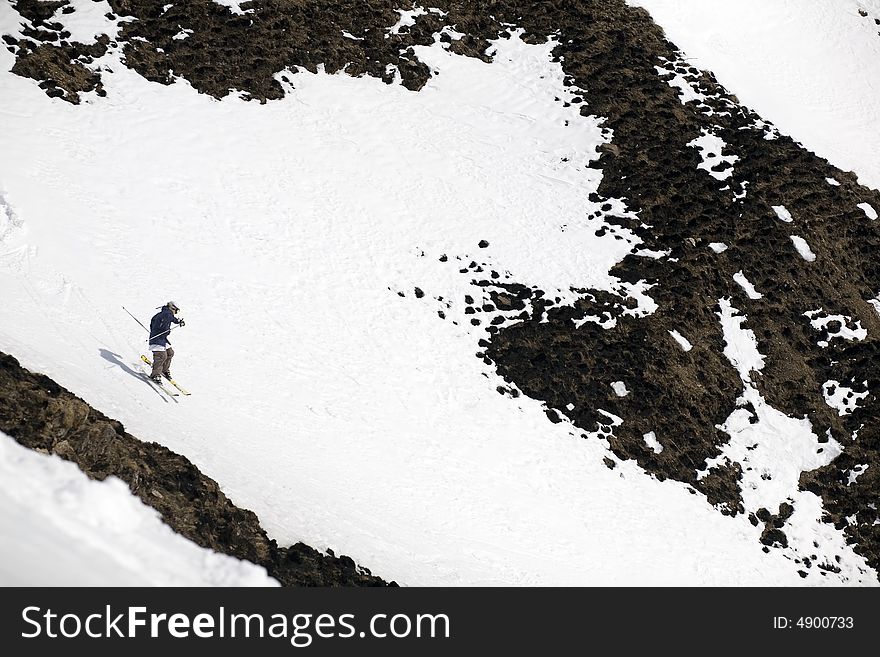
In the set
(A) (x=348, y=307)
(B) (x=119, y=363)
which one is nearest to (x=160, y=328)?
(B) (x=119, y=363)

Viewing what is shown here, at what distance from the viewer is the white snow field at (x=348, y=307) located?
15688 mm

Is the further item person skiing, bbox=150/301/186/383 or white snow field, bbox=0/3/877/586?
Answer: person skiing, bbox=150/301/186/383

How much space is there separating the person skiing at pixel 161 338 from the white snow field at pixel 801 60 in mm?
27202

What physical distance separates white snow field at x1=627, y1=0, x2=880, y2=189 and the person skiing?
89.2 feet

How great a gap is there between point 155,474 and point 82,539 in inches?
181

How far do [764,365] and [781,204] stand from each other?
8.11m

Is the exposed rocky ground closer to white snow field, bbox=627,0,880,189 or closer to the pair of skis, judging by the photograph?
the pair of skis

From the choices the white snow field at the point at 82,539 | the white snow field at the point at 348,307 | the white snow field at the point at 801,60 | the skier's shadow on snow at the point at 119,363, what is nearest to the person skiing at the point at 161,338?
the skier's shadow on snow at the point at 119,363

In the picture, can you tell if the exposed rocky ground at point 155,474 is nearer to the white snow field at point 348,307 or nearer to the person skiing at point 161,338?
the white snow field at point 348,307

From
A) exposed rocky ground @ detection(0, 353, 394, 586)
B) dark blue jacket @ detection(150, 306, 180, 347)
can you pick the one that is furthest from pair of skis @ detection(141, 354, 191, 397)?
exposed rocky ground @ detection(0, 353, 394, 586)

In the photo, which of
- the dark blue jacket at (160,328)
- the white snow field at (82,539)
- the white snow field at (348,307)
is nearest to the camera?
the white snow field at (82,539)

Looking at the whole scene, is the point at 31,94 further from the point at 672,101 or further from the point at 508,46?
the point at 672,101

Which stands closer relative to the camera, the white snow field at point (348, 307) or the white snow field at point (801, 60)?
the white snow field at point (348, 307)

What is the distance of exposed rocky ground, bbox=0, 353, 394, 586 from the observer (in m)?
10.7
